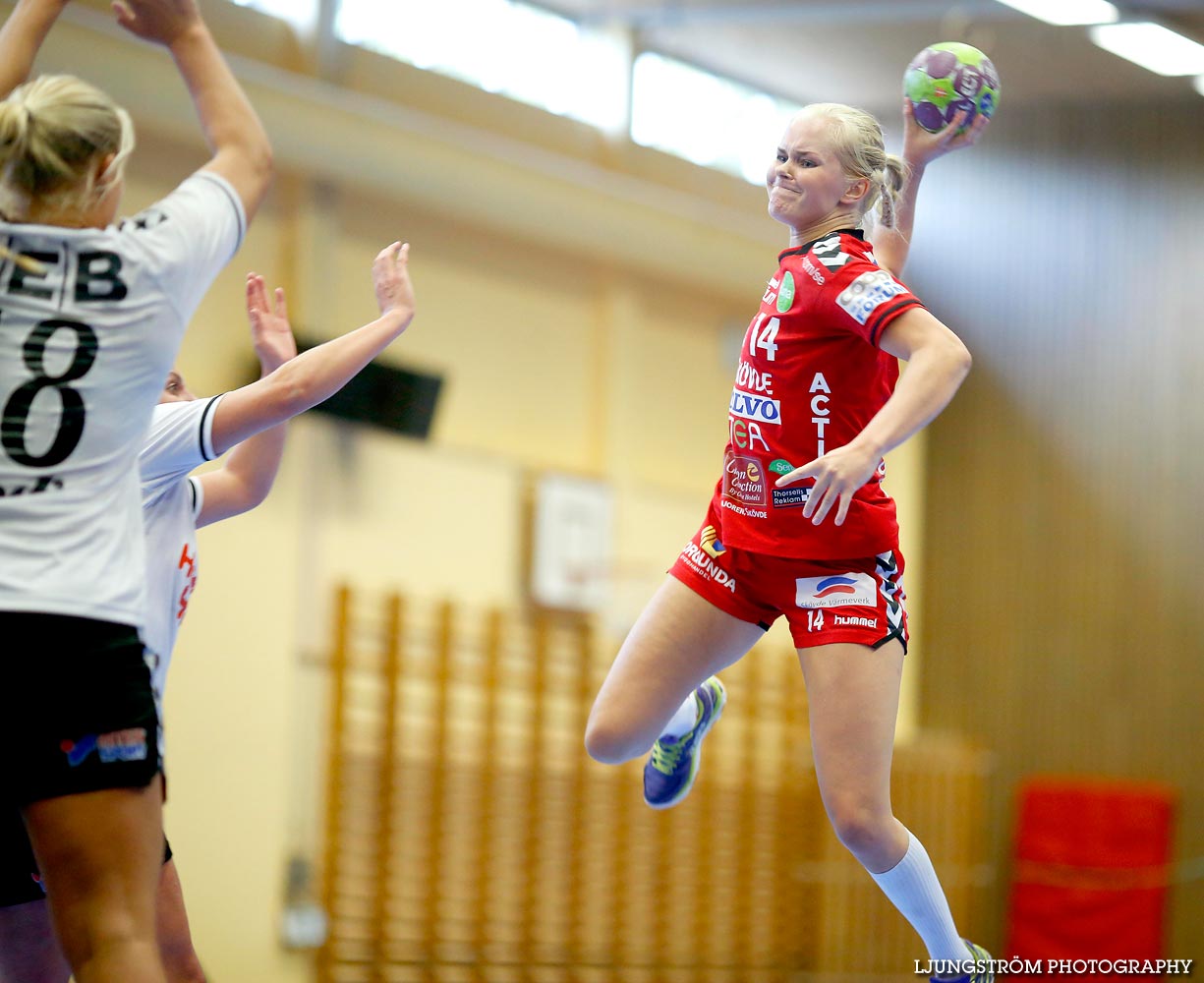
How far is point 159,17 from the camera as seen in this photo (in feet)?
7.34

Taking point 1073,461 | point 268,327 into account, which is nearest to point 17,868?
point 268,327

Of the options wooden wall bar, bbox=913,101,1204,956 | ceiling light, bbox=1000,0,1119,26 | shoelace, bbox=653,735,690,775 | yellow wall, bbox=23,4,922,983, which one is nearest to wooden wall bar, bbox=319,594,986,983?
yellow wall, bbox=23,4,922,983

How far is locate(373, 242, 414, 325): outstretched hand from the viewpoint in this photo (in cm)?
259

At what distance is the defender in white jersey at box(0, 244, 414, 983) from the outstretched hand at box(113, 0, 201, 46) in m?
0.51

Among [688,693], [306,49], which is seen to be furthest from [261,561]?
[688,693]

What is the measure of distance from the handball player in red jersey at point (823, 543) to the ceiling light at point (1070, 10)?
6.16 m

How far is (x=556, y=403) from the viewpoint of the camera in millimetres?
9156

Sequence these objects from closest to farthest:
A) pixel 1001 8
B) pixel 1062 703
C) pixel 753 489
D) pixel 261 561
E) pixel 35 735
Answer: pixel 35 735
pixel 753 489
pixel 261 561
pixel 1001 8
pixel 1062 703

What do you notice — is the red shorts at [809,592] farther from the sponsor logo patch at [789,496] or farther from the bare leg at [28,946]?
the bare leg at [28,946]

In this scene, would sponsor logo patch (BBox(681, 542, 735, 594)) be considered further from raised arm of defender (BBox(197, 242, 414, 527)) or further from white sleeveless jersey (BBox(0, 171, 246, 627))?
white sleeveless jersey (BBox(0, 171, 246, 627))

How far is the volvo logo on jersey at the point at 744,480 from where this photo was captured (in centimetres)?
290

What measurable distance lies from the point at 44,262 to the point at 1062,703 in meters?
9.45

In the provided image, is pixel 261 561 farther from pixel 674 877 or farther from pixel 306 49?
pixel 674 877

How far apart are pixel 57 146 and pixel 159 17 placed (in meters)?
0.38
